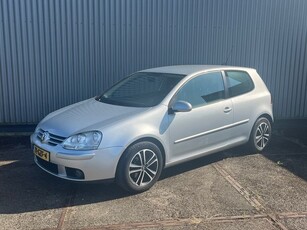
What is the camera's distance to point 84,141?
4156 mm

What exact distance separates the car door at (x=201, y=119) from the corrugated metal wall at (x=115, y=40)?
2.60 m

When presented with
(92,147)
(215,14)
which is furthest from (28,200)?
(215,14)

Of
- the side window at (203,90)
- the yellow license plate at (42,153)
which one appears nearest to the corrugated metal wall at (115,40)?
the side window at (203,90)

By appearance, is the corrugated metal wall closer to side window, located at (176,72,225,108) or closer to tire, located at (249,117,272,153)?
tire, located at (249,117,272,153)

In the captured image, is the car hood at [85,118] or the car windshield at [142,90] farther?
the car windshield at [142,90]

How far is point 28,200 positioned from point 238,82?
11.8ft

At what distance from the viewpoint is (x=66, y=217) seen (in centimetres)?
381

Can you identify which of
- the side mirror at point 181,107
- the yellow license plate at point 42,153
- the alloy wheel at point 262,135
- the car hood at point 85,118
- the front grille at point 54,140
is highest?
the side mirror at point 181,107

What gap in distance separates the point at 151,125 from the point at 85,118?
0.87 m

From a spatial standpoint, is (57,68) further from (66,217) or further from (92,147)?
(66,217)

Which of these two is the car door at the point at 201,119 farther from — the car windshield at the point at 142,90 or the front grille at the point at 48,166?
the front grille at the point at 48,166

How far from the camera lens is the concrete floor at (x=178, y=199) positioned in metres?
3.70

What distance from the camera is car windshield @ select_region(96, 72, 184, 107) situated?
15.9ft

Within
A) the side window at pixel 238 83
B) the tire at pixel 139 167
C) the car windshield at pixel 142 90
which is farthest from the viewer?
the side window at pixel 238 83
